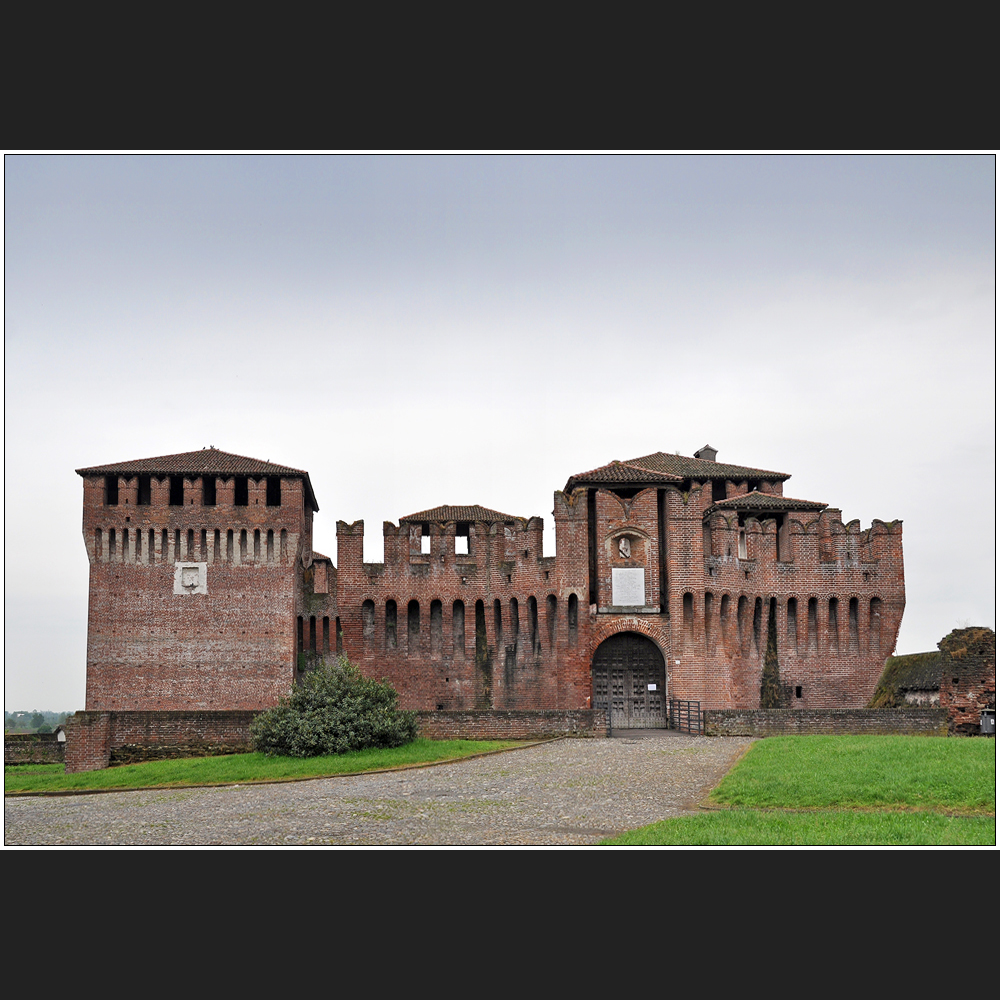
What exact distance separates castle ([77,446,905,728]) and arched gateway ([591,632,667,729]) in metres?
0.07

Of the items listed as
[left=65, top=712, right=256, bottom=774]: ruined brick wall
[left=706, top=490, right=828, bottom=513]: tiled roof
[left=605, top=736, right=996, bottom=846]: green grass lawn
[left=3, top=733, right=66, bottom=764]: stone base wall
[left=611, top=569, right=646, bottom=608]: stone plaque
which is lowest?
[left=3, top=733, right=66, bottom=764]: stone base wall

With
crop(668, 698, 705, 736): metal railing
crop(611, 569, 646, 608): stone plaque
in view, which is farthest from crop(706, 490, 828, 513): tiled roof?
crop(668, 698, 705, 736): metal railing

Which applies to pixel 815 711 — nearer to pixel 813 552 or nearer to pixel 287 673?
pixel 813 552

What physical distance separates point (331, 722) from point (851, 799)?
568 inches

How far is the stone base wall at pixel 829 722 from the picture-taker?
31047mm

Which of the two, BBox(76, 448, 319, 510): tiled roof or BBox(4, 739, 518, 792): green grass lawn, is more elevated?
BBox(76, 448, 319, 510): tiled roof

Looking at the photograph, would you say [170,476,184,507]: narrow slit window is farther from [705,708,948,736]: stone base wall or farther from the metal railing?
[705,708,948,736]: stone base wall

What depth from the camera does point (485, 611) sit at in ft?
139

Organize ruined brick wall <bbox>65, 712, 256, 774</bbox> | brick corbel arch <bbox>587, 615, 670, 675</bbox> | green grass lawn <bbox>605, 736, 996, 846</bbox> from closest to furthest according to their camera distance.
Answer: green grass lawn <bbox>605, 736, 996, 846</bbox>
ruined brick wall <bbox>65, 712, 256, 774</bbox>
brick corbel arch <bbox>587, 615, 670, 675</bbox>

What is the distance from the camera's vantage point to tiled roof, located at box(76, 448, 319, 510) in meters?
44.5

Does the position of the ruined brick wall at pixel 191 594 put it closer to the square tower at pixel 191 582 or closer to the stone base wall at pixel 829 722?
the square tower at pixel 191 582

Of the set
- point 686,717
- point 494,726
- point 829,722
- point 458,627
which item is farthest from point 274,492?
point 829,722
